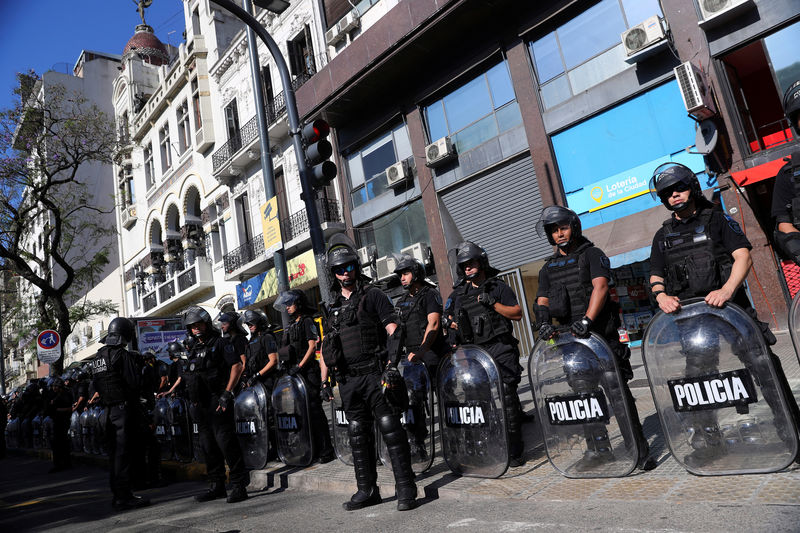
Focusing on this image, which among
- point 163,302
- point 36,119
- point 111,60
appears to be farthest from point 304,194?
point 111,60

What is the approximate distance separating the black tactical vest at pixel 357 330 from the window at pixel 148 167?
93.5 ft

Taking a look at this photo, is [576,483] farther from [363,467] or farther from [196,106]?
[196,106]

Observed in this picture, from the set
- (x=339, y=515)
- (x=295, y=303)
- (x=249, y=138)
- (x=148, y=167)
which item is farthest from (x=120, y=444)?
(x=148, y=167)

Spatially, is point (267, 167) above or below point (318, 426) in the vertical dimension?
above

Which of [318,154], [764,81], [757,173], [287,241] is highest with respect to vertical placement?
[287,241]

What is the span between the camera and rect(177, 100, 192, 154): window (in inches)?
1008

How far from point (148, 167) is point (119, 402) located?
27257mm

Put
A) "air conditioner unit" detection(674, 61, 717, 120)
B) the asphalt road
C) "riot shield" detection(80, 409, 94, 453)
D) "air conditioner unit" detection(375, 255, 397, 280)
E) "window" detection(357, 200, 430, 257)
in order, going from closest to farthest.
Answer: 1. the asphalt road
2. "air conditioner unit" detection(674, 61, 717, 120)
3. "riot shield" detection(80, 409, 94, 453)
4. "window" detection(357, 200, 430, 257)
5. "air conditioner unit" detection(375, 255, 397, 280)

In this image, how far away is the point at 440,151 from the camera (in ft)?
48.2

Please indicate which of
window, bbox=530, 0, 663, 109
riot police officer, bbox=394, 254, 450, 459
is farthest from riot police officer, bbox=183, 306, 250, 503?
window, bbox=530, 0, 663, 109

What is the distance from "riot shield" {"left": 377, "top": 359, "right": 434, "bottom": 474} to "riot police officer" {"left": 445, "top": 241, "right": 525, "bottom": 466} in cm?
50

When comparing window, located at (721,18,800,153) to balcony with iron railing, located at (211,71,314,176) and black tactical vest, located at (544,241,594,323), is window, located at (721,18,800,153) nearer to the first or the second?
black tactical vest, located at (544,241,594,323)

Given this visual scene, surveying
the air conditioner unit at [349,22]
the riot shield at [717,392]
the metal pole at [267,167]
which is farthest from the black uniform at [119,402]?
the air conditioner unit at [349,22]

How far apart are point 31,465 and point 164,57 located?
32000mm
